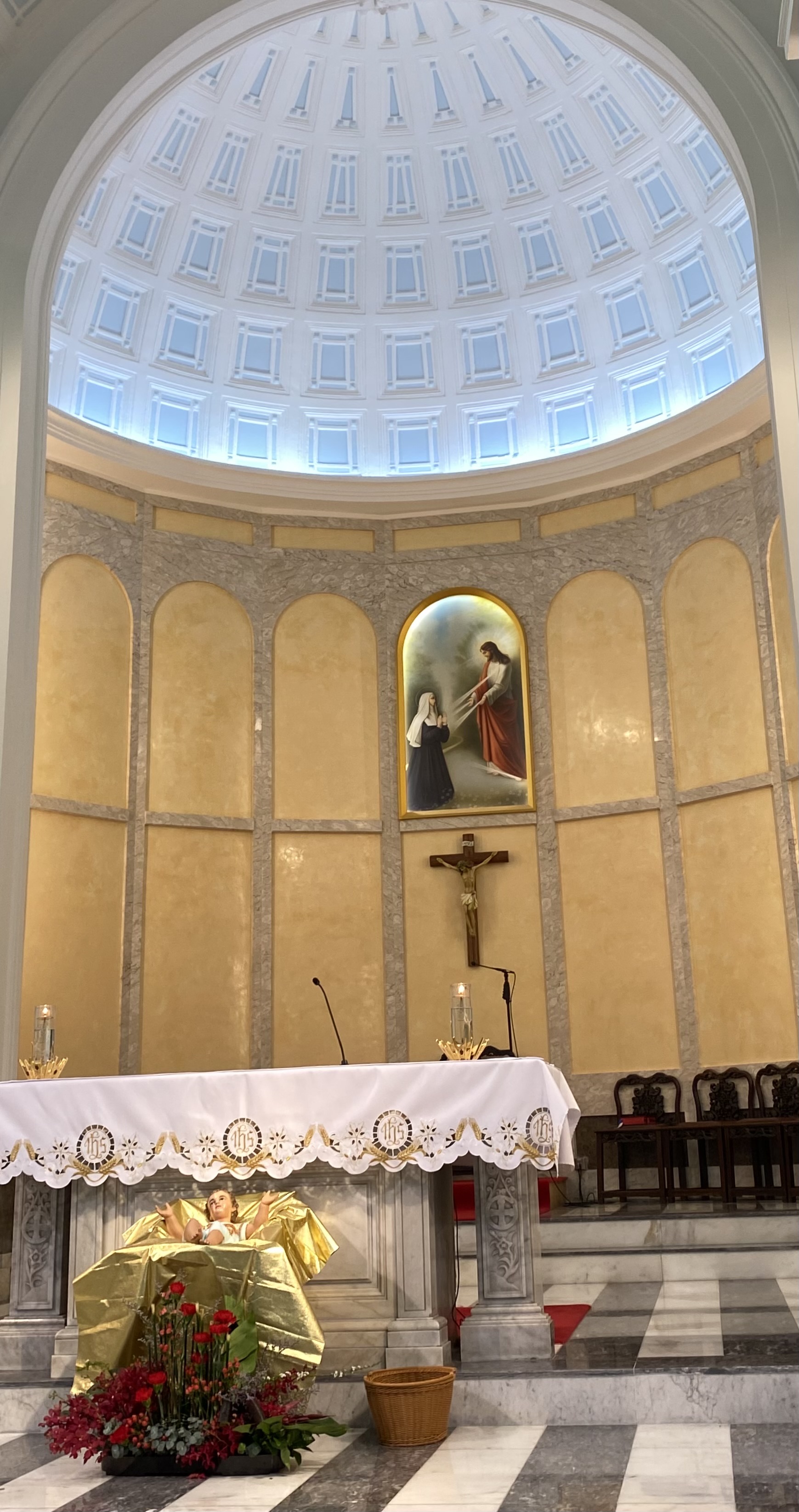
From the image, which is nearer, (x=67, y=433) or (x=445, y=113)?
(x=67, y=433)

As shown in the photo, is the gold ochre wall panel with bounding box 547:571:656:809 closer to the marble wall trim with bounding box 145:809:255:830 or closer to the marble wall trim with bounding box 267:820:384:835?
the marble wall trim with bounding box 267:820:384:835

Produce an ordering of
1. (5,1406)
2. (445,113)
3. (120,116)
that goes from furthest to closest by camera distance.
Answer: (445,113) → (120,116) → (5,1406)

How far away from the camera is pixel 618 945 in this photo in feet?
44.7

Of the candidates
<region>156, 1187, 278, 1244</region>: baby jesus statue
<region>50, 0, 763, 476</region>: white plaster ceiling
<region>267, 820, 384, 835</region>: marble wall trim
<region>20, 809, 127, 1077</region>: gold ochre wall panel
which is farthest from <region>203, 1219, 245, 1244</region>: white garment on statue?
<region>50, 0, 763, 476</region>: white plaster ceiling

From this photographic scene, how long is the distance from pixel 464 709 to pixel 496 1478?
401 inches

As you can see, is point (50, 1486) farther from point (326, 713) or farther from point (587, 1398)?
point (326, 713)

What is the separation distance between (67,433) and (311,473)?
278 cm

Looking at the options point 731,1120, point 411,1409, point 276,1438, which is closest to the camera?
point 276,1438

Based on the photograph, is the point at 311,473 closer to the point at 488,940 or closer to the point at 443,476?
the point at 443,476

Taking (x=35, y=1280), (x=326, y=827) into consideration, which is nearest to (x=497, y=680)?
(x=326, y=827)

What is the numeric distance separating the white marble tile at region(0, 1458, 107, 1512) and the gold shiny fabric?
30 cm

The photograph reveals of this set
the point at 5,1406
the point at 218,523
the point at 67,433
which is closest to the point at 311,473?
the point at 218,523

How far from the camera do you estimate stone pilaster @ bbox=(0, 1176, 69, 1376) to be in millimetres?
6367

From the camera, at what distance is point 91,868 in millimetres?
13039
